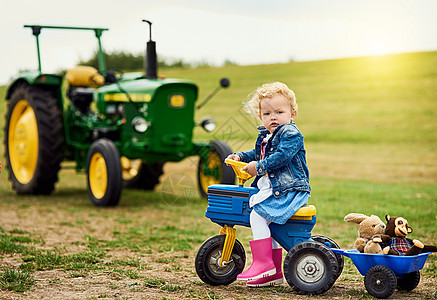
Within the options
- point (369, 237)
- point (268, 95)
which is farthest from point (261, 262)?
point (268, 95)

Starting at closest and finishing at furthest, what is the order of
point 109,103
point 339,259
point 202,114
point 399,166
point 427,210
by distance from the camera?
1. point 339,259
2. point 427,210
3. point 109,103
4. point 399,166
5. point 202,114

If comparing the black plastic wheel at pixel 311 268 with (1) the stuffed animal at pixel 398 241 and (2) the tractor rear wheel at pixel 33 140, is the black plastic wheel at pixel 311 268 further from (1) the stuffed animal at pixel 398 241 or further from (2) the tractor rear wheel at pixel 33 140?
(2) the tractor rear wheel at pixel 33 140

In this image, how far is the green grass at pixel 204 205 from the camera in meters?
5.22

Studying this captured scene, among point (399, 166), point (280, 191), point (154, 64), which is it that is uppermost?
point (154, 64)

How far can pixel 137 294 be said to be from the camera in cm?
406

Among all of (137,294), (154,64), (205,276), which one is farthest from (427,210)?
(137,294)

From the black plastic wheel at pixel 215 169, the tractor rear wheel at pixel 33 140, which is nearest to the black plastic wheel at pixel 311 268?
the black plastic wheel at pixel 215 169

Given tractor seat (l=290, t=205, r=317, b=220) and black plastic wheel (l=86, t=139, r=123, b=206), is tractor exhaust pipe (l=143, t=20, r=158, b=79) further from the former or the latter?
tractor seat (l=290, t=205, r=317, b=220)

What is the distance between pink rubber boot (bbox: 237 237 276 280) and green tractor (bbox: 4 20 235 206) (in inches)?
181

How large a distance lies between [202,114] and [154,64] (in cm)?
2080

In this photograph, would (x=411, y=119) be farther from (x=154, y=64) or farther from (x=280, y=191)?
(x=280, y=191)

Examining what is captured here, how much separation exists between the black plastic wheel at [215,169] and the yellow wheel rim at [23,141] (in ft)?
9.52

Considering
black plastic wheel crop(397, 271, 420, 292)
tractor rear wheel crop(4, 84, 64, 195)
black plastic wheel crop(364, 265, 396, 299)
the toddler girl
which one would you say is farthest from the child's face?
tractor rear wheel crop(4, 84, 64, 195)

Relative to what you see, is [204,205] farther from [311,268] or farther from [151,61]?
[311,268]
